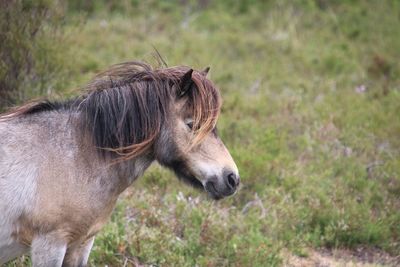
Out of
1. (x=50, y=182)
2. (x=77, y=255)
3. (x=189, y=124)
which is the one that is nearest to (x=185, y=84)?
(x=189, y=124)

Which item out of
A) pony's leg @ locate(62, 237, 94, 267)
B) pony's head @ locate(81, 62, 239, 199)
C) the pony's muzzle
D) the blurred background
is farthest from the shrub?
the pony's muzzle

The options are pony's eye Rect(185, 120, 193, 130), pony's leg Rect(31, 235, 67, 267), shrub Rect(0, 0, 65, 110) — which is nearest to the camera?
pony's leg Rect(31, 235, 67, 267)

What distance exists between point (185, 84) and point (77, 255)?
51.0 inches

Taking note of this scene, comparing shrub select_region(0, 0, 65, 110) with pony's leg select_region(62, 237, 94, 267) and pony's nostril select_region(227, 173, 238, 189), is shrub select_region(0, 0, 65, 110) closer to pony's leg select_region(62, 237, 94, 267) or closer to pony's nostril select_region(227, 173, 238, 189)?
pony's leg select_region(62, 237, 94, 267)

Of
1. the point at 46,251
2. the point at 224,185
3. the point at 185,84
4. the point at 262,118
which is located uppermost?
the point at 185,84

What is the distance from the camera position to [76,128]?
424cm

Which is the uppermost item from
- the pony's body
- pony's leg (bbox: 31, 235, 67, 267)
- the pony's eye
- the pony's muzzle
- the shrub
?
the pony's eye

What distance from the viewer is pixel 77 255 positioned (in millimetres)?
4234

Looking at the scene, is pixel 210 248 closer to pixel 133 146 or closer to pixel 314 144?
pixel 133 146

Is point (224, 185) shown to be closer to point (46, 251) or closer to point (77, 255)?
point (77, 255)

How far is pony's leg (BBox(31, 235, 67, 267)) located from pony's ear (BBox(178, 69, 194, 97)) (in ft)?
3.97

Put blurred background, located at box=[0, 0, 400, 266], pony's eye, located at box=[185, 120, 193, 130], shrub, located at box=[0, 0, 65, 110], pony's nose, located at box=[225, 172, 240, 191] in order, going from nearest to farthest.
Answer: pony's nose, located at box=[225, 172, 240, 191]
pony's eye, located at box=[185, 120, 193, 130]
blurred background, located at box=[0, 0, 400, 266]
shrub, located at box=[0, 0, 65, 110]

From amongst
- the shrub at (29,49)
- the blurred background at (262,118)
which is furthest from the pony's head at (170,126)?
the shrub at (29,49)

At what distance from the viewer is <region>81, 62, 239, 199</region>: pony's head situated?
13.6 ft
